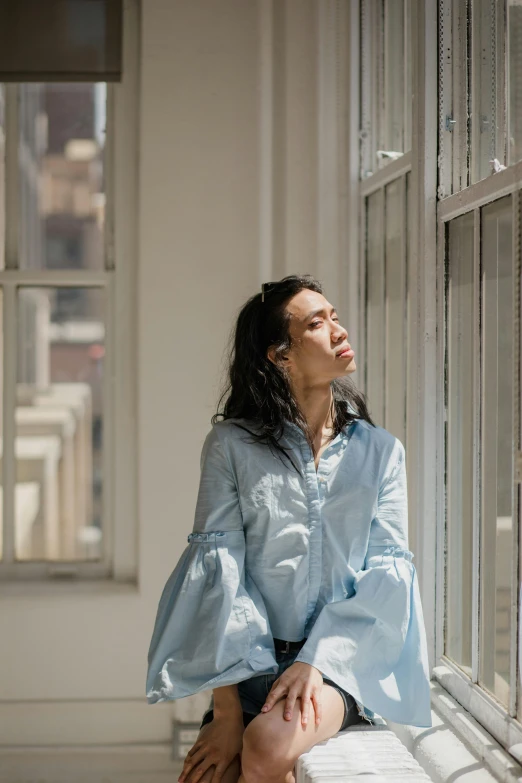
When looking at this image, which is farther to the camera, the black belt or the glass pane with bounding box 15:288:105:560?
the glass pane with bounding box 15:288:105:560

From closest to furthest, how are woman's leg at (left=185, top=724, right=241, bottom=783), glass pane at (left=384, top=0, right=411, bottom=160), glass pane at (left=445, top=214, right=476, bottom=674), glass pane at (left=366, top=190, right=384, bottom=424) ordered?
woman's leg at (left=185, top=724, right=241, bottom=783) → glass pane at (left=445, top=214, right=476, bottom=674) → glass pane at (left=384, top=0, right=411, bottom=160) → glass pane at (left=366, top=190, right=384, bottom=424)

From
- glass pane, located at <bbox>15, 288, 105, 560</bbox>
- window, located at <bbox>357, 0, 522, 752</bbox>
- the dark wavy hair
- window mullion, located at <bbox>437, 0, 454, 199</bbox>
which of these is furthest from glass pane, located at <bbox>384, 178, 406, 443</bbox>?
glass pane, located at <bbox>15, 288, 105, 560</bbox>

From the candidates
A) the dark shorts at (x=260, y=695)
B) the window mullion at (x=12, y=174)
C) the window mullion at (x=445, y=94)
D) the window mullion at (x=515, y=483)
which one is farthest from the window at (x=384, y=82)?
the dark shorts at (x=260, y=695)

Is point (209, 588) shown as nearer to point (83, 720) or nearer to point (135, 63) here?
point (83, 720)

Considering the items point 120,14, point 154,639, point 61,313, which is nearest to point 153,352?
point 61,313

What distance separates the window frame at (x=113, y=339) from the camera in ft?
9.88

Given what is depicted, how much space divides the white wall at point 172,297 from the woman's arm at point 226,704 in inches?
48.9

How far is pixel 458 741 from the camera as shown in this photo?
1776 mm

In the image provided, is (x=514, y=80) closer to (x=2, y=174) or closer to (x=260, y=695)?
(x=260, y=695)

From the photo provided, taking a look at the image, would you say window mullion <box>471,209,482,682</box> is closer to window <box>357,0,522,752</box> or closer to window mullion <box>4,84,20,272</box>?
window <box>357,0,522,752</box>

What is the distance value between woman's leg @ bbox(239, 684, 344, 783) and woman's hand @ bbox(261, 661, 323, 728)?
11 millimetres

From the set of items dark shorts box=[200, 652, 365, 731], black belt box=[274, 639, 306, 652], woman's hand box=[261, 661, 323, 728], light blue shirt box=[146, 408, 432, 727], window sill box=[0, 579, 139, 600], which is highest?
light blue shirt box=[146, 408, 432, 727]

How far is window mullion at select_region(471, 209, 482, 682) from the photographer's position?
5.92ft

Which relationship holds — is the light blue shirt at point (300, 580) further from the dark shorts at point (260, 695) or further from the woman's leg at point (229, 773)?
the woman's leg at point (229, 773)
